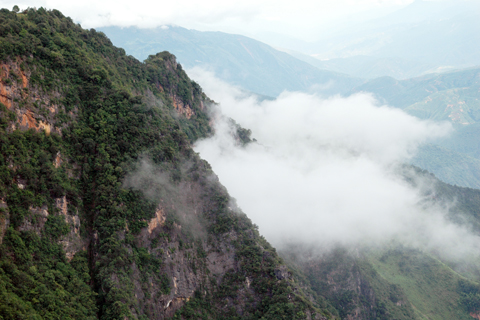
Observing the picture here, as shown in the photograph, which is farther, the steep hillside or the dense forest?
the dense forest

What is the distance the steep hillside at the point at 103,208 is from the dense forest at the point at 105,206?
264 millimetres

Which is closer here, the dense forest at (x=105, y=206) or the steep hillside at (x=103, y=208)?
the steep hillside at (x=103, y=208)

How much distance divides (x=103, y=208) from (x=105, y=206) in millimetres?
663

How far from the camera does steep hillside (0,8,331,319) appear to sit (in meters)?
56.4

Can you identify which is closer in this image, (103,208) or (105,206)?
(103,208)

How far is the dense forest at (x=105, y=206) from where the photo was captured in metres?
56.5

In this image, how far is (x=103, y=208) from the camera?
72125mm

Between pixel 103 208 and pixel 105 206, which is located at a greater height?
pixel 105 206

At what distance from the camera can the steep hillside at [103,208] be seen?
56.4 m

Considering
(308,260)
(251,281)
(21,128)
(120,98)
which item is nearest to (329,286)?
(308,260)

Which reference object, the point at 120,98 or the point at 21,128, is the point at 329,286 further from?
the point at 21,128

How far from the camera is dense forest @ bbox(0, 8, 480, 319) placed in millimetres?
56531

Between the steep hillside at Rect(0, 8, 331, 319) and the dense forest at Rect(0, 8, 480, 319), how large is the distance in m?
0.26

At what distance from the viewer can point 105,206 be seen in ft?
238
